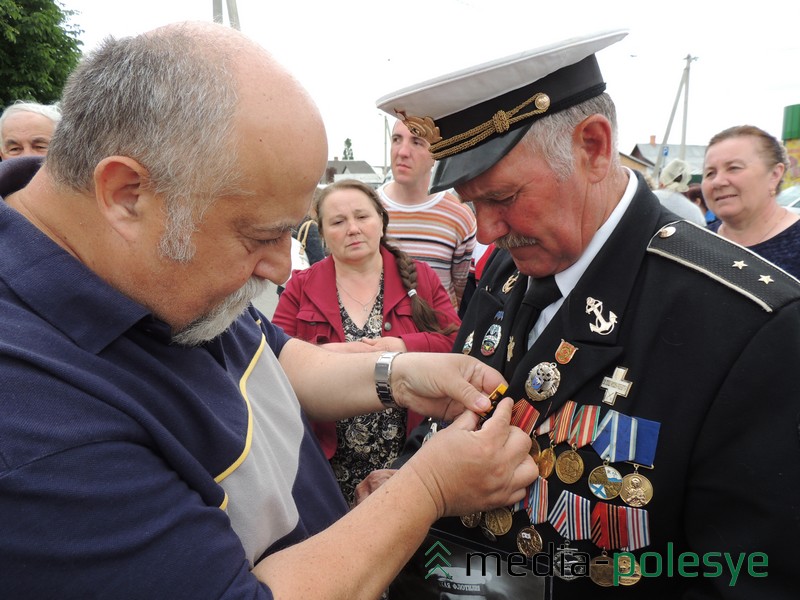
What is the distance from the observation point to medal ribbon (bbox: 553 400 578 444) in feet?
5.42

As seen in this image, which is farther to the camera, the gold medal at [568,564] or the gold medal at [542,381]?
the gold medal at [542,381]

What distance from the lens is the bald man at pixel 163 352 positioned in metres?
1.04

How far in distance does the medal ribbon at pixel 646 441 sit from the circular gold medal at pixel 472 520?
532 mm

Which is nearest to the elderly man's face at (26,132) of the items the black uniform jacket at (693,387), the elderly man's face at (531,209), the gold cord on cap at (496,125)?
the gold cord on cap at (496,125)

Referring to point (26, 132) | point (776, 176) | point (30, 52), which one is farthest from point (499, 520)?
point (30, 52)

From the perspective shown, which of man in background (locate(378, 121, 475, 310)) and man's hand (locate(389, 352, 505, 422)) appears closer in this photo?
man's hand (locate(389, 352, 505, 422))

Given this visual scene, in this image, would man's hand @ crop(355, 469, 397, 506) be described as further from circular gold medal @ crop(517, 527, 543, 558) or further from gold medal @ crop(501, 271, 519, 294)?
gold medal @ crop(501, 271, 519, 294)

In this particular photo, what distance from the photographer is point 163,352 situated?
1392mm

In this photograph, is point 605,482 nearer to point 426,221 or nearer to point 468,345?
point 468,345

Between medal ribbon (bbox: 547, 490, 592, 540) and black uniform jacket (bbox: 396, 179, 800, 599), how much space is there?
22 mm

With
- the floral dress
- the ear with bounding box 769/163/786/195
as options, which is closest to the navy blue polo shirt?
the floral dress

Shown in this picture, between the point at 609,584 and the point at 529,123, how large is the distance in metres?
1.31

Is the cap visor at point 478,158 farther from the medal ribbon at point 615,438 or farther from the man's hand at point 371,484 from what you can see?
the man's hand at point 371,484

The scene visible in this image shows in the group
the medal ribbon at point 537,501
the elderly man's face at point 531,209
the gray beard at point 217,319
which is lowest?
the medal ribbon at point 537,501
